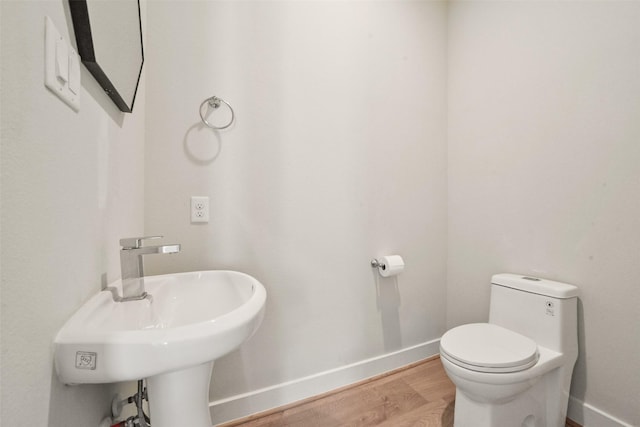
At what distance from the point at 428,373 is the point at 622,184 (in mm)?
1388

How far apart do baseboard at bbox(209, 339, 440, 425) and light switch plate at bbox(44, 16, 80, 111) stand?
1312 mm

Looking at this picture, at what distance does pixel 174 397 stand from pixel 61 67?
77 cm

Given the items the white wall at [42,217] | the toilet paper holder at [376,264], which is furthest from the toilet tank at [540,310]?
the white wall at [42,217]

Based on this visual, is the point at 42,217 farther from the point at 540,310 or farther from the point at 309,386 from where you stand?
the point at 540,310

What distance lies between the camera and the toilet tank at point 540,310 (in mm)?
1184

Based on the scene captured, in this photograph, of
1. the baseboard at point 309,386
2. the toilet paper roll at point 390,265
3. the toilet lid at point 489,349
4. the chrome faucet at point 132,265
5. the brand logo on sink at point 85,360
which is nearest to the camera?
the brand logo on sink at point 85,360

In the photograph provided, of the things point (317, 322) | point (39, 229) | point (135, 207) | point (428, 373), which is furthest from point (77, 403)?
point (428, 373)

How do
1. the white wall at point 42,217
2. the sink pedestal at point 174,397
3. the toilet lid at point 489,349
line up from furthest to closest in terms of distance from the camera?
the toilet lid at point 489,349, the sink pedestal at point 174,397, the white wall at point 42,217

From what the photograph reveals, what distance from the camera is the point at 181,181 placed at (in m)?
1.19

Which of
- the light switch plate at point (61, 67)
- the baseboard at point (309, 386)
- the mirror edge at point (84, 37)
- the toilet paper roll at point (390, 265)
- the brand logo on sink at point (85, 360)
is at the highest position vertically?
the mirror edge at point (84, 37)

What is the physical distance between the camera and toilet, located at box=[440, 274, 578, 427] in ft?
3.36

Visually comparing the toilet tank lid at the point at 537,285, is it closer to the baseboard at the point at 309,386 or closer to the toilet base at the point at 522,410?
the toilet base at the point at 522,410

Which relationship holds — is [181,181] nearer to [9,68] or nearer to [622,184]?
[9,68]

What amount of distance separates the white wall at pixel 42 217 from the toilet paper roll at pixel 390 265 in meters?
1.31
